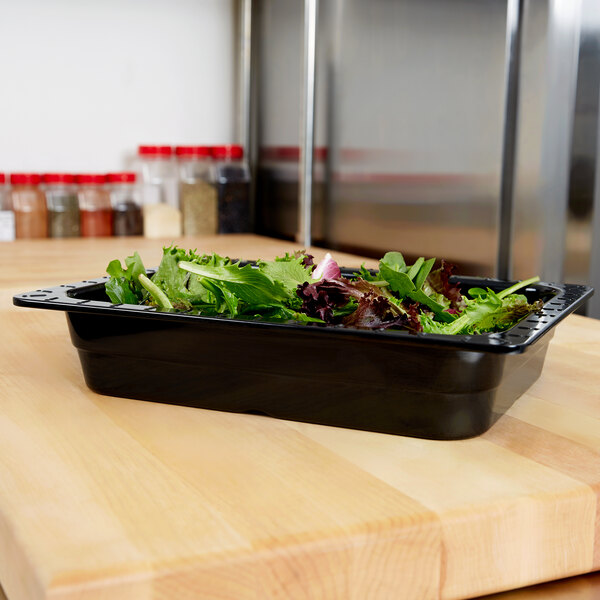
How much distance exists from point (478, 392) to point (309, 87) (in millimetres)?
1426

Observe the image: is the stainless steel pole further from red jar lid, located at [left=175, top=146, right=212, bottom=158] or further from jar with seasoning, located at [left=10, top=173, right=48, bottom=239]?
jar with seasoning, located at [left=10, top=173, right=48, bottom=239]

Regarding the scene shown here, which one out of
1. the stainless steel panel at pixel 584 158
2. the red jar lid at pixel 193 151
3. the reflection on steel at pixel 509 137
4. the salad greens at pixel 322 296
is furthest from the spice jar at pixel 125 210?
the salad greens at pixel 322 296

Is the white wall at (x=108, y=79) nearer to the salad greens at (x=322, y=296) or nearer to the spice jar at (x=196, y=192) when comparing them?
the spice jar at (x=196, y=192)

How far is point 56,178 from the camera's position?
6.25 ft

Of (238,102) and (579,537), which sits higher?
(238,102)

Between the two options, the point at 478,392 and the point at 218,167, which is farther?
the point at 218,167

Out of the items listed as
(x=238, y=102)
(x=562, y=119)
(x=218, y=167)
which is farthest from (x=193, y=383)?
(x=238, y=102)

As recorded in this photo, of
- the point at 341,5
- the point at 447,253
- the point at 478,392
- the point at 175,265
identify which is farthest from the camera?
the point at 341,5

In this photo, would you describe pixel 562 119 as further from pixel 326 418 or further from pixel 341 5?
pixel 326 418

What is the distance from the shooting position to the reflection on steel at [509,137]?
1.36 metres

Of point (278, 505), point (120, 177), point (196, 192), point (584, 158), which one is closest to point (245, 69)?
point (196, 192)

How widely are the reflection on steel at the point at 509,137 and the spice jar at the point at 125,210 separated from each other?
90 centimetres

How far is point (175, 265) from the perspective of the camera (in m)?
0.76

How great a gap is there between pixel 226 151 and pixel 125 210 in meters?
0.27
